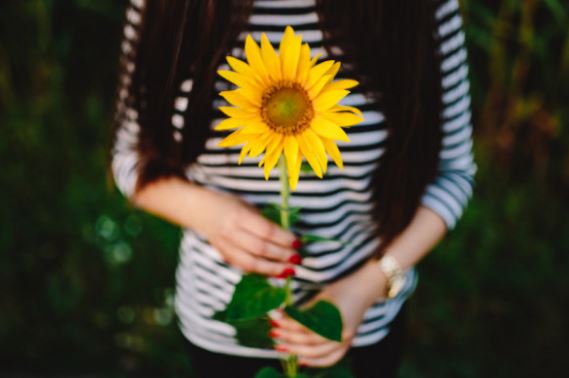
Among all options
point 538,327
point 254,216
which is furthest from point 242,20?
point 538,327

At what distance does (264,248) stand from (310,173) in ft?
0.46

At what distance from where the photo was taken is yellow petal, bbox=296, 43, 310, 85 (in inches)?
21.7

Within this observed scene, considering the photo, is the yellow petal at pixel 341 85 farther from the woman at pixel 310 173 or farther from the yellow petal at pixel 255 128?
the woman at pixel 310 173

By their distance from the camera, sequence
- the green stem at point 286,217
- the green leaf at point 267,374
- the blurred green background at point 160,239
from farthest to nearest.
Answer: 1. the blurred green background at point 160,239
2. the green leaf at point 267,374
3. the green stem at point 286,217

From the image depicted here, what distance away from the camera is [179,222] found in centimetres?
94

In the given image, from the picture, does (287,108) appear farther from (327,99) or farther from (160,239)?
(160,239)

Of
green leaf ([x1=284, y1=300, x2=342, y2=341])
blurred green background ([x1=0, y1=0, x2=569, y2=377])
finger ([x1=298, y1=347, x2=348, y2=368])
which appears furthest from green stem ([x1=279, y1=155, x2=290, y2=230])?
blurred green background ([x1=0, y1=0, x2=569, y2=377])

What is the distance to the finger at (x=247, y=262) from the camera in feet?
2.56

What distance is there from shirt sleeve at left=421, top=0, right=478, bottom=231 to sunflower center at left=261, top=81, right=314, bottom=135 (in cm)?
38

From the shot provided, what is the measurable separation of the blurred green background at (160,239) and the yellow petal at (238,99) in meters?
1.41

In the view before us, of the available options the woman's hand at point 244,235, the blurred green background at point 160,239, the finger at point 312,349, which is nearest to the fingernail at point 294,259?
the woman's hand at point 244,235

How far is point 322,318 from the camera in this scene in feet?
2.45

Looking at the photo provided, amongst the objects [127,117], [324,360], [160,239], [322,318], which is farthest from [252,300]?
[160,239]

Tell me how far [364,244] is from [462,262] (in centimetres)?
98
